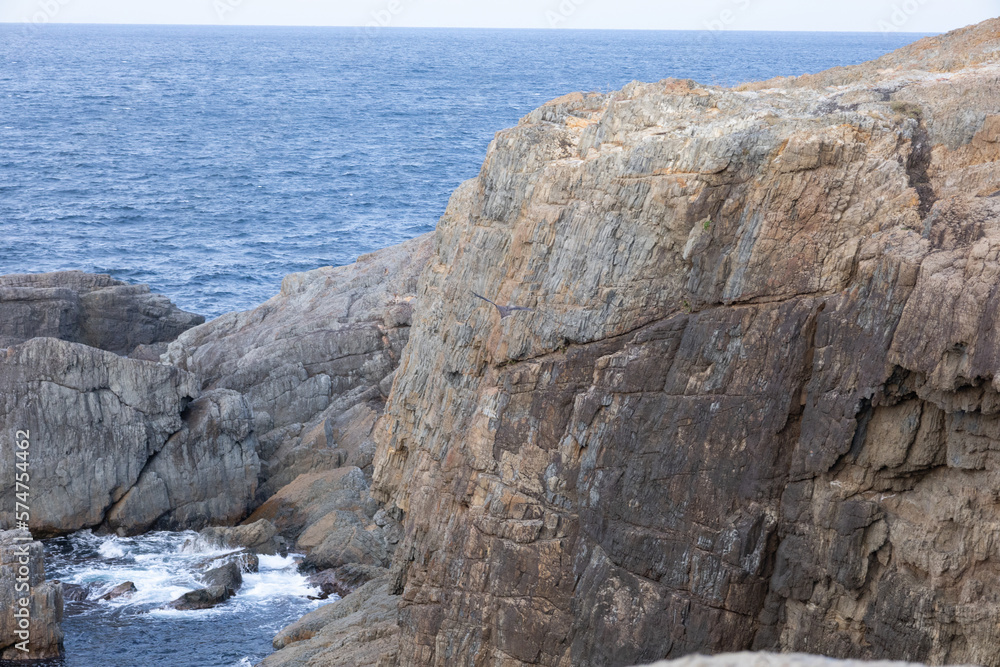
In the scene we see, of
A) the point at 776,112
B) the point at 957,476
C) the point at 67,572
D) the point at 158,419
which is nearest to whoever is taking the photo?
the point at 957,476

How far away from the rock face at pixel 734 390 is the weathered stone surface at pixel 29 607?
13254 millimetres

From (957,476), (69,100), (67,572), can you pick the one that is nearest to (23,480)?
(67,572)

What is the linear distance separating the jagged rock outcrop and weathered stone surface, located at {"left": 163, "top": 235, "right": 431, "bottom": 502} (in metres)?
1.99

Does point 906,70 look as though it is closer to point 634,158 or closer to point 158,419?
point 634,158

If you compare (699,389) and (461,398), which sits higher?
(699,389)

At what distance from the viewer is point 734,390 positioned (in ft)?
62.8

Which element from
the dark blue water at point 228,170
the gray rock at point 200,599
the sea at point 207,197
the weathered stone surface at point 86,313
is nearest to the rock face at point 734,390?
the gray rock at point 200,599

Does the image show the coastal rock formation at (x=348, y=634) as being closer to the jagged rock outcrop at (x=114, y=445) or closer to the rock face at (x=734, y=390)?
the rock face at (x=734, y=390)

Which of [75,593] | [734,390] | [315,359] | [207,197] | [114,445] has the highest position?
[734,390]

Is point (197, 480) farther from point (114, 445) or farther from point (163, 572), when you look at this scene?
point (163, 572)

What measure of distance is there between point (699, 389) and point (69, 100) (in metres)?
161

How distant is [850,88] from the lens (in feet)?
72.9

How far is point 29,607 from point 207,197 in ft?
242

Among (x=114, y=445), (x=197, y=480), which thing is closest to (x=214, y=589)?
(x=197, y=480)
